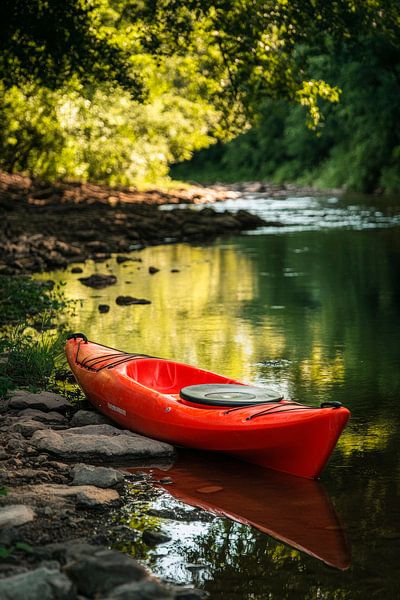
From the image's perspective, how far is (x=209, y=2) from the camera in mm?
13727

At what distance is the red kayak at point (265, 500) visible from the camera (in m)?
4.92

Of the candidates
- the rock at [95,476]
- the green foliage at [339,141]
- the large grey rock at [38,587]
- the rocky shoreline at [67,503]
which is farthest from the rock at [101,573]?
the green foliage at [339,141]

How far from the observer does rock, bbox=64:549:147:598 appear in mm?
3869

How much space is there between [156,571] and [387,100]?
81.6 ft

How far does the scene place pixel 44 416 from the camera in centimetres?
671

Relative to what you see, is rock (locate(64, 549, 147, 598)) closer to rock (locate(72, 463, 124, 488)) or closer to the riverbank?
rock (locate(72, 463, 124, 488))

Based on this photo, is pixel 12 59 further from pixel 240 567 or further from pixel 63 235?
pixel 240 567

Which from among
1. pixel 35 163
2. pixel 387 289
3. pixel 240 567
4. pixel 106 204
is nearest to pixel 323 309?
pixel 387 289

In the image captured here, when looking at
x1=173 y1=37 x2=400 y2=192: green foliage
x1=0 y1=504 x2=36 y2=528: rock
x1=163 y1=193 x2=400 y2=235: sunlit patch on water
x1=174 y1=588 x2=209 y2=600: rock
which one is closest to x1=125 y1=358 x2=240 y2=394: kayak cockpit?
x1=0 y1=504 x2=36 y2=528: rock

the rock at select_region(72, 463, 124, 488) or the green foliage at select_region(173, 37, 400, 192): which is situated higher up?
the green foliage at select_region(173, 37, 400, 192)

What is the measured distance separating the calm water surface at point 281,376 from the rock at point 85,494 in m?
0.13

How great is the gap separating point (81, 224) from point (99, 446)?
45.6 feet

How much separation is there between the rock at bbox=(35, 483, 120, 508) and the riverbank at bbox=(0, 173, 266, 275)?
873cm

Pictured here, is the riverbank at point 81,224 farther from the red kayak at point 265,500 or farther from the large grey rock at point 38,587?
the large grey rock at point 38,587
